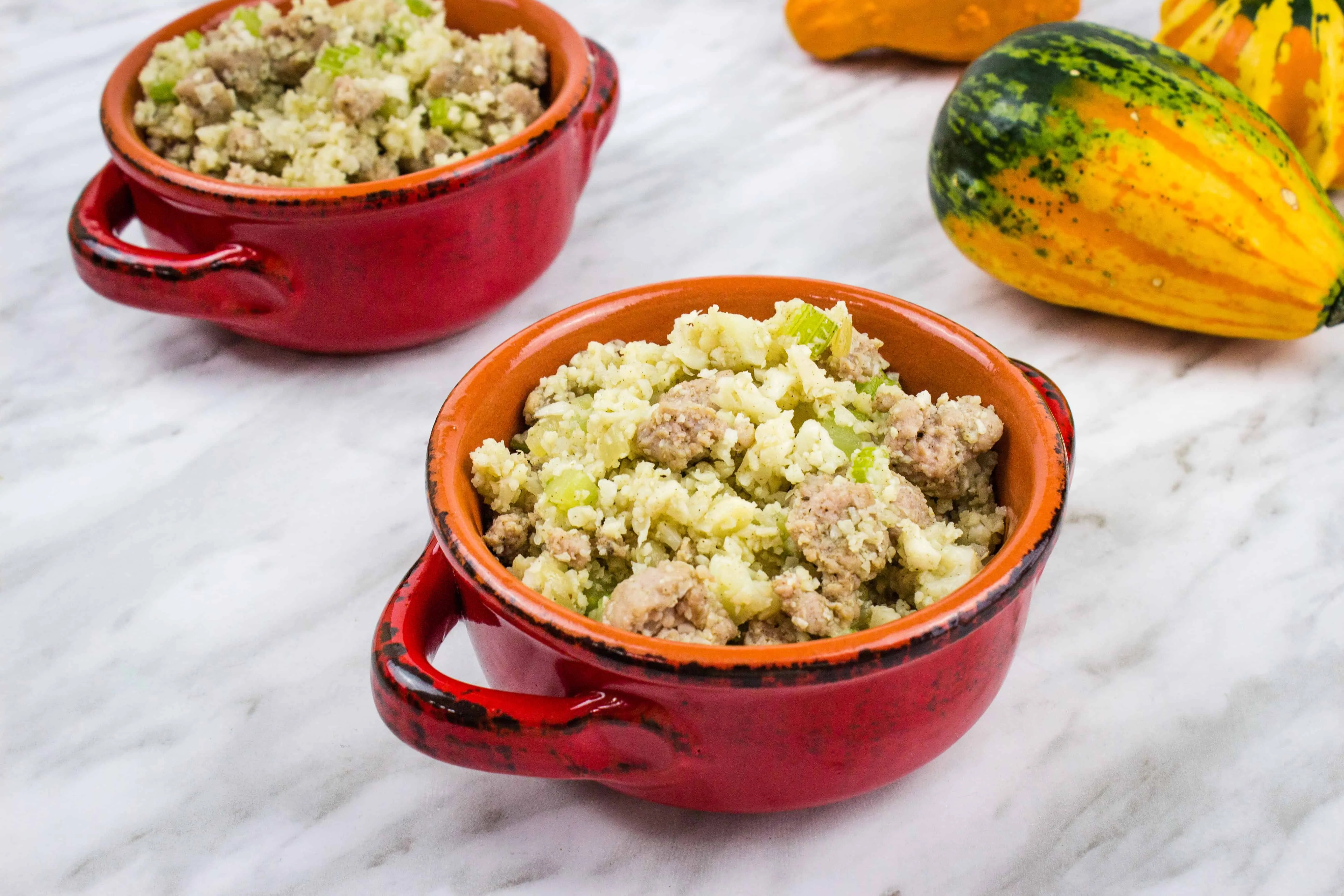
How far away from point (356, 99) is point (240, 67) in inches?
8.0

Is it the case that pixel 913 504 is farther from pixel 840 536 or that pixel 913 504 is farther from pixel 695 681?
pixel 695 681

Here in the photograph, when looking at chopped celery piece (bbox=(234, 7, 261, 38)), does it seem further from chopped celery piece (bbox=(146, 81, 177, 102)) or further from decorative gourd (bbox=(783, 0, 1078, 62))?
decorative gourd (bbox=(783, 0, 1078, 62))

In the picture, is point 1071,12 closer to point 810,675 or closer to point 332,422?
point 332,422

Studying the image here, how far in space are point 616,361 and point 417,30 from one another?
0.78m

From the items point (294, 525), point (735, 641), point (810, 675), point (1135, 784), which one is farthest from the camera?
point (294, 525)

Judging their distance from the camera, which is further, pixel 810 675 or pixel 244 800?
pixel 244 800

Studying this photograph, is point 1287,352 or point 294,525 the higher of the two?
point 1287,352

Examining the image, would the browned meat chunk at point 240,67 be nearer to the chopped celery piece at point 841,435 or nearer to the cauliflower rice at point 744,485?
the cauliflower rice at point 744,485

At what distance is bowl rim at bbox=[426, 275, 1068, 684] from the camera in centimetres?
83

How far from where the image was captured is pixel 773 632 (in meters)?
0.95

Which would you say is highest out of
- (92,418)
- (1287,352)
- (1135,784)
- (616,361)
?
(616,361)

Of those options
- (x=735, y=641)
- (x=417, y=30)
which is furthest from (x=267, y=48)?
(x=735, y=641)

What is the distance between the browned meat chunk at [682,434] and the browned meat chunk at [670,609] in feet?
0.44

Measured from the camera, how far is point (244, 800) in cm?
113
